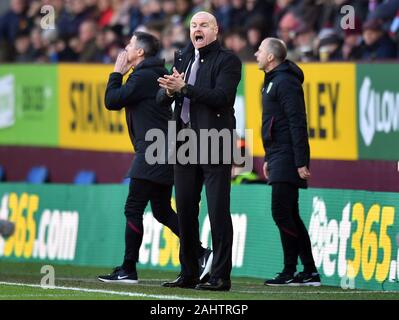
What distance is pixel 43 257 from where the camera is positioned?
61.6 feet

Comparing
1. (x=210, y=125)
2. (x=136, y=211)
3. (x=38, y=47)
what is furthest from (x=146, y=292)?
(x=38, y=47)

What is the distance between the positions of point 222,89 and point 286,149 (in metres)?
1.67

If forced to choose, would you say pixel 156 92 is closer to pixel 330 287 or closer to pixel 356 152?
pixel 330 287

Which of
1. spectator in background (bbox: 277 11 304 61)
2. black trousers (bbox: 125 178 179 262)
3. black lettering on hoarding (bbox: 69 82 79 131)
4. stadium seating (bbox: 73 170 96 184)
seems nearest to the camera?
black trousers (bbox: 125 178 179 262)

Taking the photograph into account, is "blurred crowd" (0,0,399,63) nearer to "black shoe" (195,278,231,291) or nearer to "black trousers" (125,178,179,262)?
"black trousers" (125,178,179,262)

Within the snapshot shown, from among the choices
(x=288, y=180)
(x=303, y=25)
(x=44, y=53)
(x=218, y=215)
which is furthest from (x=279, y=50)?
(x=44, y=53)

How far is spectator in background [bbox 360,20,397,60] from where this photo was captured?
53.9 feet

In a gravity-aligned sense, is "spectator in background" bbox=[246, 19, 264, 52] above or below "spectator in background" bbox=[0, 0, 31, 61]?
below

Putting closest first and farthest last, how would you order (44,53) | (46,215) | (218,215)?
(218,215) → (46,215) → (44,53)

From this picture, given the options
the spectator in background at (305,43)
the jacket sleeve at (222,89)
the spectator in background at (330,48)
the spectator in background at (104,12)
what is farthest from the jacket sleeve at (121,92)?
the spectator in background at (104,12)

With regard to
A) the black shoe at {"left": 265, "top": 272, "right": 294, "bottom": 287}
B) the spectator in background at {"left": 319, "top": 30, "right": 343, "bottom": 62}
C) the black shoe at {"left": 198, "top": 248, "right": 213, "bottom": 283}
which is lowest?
the black shoe at {"left": 265, "top": 272, "right": 294, "bottom": 287}

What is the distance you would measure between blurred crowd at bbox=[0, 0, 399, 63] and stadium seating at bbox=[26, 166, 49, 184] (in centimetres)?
185

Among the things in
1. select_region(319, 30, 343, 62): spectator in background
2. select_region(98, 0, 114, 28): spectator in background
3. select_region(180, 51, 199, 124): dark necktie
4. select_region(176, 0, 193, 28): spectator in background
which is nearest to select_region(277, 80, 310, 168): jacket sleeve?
select_region(180, 51, 199, 124): dark necktie

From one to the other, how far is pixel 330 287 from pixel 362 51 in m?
4.18
